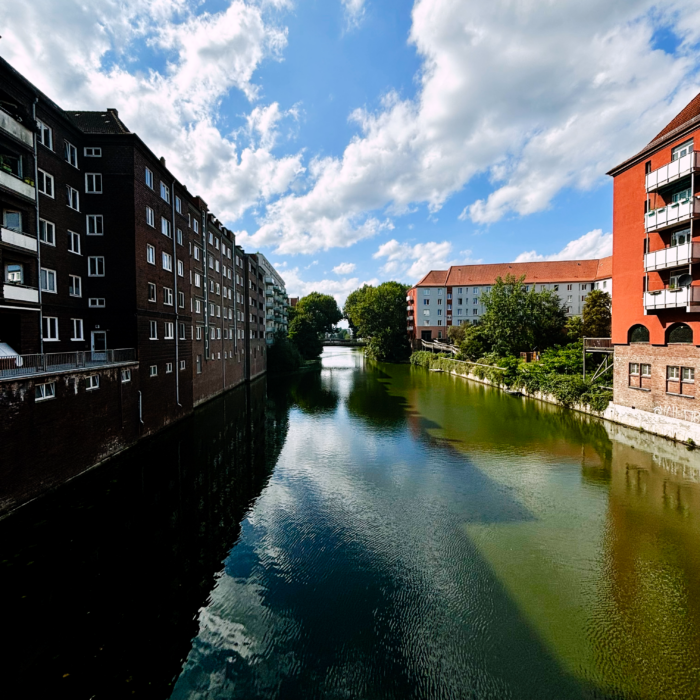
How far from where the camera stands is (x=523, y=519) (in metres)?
13.0

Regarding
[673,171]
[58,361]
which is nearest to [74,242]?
[58,361]

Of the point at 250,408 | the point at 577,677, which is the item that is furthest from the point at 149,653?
the point at 250,408

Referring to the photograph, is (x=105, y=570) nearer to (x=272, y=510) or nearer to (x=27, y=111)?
(x=272, y=510)

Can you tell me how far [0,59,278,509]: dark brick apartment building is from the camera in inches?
567

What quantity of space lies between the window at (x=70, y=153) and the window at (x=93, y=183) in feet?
2.37

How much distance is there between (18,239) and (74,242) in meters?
4.23

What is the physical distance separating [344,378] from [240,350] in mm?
16822

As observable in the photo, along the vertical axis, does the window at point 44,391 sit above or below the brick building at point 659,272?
below

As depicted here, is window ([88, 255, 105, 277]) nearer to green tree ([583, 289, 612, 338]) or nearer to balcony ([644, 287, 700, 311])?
balcony ([644, 287, 700, 311])

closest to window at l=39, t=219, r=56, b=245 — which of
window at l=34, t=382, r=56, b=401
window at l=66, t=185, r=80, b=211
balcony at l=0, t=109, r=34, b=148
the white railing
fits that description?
window at l=66, t=185, r=80, b=211

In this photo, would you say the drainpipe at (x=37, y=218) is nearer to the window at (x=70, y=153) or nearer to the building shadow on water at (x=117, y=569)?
the window at (x=70, y=153)

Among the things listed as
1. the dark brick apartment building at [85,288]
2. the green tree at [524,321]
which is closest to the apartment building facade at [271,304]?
the dark brick apartment building at [85,288]

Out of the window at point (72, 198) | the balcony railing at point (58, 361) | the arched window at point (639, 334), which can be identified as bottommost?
the balcony railing at point (58, 361)

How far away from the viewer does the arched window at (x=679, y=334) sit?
65.2ft
